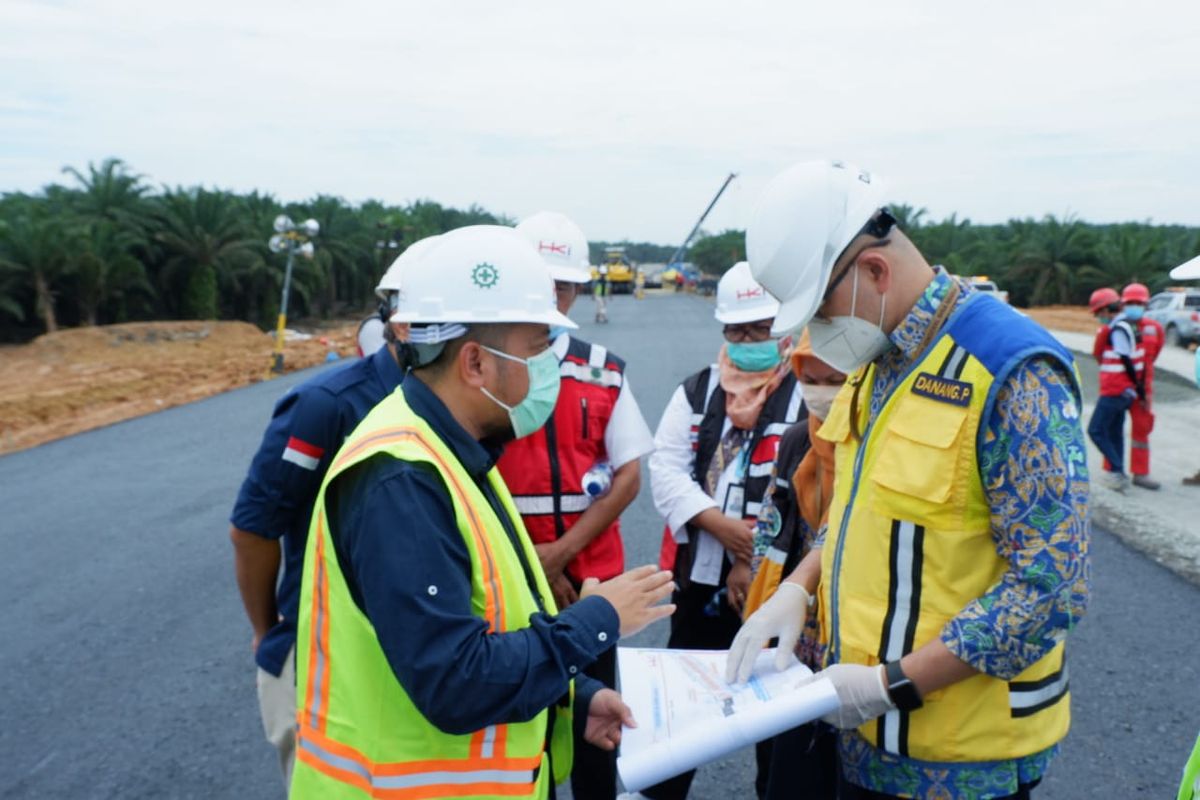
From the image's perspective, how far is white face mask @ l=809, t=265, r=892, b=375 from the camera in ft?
6.29

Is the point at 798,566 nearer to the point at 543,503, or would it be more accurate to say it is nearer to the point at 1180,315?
the point at 543,503

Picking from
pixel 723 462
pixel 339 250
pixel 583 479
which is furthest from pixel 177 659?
pixel 339 250

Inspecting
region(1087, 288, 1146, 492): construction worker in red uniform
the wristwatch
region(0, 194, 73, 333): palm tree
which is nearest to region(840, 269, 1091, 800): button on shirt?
the wristwatch

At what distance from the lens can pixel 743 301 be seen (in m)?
3.26

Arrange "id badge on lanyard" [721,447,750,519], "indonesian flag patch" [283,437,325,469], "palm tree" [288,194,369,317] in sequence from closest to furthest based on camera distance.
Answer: "indonesian flag patch" [283,437,325,469] → "id badge on lanyard" [721,447,750,519] → "palm tree" [288,194,369,317]

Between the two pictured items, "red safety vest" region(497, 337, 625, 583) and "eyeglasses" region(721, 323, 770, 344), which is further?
"eyeglasses" region(721, 323, 770, 344)

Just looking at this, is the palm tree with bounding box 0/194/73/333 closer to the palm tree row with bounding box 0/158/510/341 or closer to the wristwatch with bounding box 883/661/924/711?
the palm tree row with bounding box 0/158/510/341

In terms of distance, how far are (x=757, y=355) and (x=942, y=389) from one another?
1.45 m

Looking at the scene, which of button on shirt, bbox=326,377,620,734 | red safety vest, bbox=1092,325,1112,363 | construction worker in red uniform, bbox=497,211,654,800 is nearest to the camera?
button on shirt, bbox=326,377,620,734

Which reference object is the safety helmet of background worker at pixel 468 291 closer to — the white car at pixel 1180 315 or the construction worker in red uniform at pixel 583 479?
the construction worker in red uniform at pixel 583 479

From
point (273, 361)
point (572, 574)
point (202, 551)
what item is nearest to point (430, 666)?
point (572, 574)

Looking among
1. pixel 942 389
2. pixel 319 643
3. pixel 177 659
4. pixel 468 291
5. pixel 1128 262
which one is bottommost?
pixel 177 659

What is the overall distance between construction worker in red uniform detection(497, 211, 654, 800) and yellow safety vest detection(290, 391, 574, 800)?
1229mm

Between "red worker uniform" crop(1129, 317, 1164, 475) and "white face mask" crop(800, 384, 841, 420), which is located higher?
"white face mask" crop(800, 384, 841, 420)
